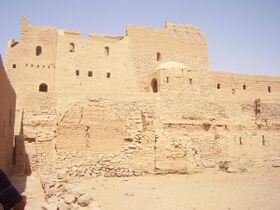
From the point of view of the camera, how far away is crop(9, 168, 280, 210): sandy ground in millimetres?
8445

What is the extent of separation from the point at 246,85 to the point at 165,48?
7898mm

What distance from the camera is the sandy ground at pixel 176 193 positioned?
845 centimetres

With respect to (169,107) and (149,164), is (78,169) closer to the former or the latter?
(149,164)

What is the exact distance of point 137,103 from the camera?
19641 millimetres

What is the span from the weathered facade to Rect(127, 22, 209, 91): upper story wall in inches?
3.4

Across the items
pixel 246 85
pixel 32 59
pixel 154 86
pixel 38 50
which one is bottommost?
pixel 154 86

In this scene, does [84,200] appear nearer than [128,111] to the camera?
Yes

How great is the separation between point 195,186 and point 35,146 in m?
7.04

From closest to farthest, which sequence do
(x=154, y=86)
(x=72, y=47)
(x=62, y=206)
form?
(x=62, y=206), (x=154, y=86), (x=72, y=47)

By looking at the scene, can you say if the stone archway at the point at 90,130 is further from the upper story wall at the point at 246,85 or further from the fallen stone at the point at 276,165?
Answer: the upper story wall at the point at 246,85

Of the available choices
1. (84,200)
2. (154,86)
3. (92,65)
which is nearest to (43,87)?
(92,65)

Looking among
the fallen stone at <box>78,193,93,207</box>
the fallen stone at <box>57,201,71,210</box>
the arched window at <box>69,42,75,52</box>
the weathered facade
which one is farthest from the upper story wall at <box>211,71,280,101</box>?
the fallen stone at <box>57,201,71,210</box>

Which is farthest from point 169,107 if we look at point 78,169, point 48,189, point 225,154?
point 48,189

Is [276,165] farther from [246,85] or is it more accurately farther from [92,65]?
[92,65]
